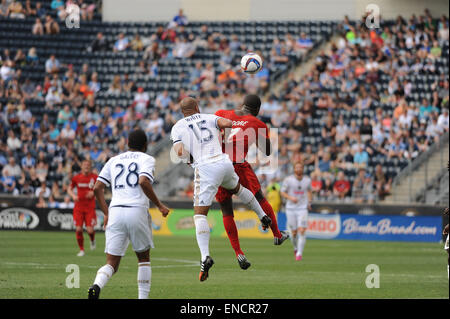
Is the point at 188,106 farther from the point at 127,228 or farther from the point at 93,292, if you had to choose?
the point at 93,292

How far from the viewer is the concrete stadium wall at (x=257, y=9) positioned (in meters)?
40.1

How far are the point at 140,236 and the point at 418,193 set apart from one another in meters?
22.1

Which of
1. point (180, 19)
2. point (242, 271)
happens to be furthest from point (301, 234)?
point (180, 19)

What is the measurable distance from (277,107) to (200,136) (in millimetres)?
23003

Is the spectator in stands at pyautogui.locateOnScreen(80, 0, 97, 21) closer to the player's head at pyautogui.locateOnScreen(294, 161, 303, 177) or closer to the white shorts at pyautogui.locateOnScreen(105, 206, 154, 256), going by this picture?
the player's head at pyautogui.locateOnScreen(294, 161, 303, 177)

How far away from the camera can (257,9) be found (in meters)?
42.4

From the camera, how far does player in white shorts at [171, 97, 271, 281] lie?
13.2 m

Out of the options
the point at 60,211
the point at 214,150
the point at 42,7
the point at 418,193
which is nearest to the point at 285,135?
the point at 418,193

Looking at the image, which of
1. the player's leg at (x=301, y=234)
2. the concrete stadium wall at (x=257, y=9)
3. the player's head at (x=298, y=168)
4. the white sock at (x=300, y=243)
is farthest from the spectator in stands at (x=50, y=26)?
the white sock at (x=300, y=243)

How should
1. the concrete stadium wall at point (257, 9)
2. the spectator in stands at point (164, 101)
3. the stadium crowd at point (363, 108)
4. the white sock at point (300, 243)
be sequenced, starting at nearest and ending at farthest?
the white sock at point (300, 243) → the stadium crowd at point (363, 108) → the spectator in stands at point (164, 101) → the concrete stadium wall at point (257, 9)

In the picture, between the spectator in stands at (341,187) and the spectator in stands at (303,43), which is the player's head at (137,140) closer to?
the spectator in stands at (341,187)

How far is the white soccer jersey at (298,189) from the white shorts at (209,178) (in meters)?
11.5

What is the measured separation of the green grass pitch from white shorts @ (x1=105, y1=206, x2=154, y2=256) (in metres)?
3.14

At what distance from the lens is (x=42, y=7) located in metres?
44.2
